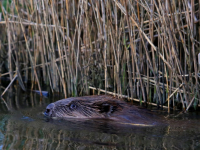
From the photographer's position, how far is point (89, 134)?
2867mm

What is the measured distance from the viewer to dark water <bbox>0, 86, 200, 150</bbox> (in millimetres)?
2537

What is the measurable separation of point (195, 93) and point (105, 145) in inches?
62.0

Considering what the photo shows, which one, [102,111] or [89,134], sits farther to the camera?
[102,111]

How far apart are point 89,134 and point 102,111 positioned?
0.57 metres

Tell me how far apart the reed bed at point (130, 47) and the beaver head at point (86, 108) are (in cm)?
54

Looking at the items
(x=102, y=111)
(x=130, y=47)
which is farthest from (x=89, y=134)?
(x=130, y=47)

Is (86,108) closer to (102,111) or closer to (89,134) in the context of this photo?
(102,111)

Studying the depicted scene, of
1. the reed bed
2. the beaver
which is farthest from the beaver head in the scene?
the reed bed

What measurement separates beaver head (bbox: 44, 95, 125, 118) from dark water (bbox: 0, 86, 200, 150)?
119 millimetres

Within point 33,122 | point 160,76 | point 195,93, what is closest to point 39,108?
point 33,122

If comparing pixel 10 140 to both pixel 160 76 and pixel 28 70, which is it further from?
pixel 28 70

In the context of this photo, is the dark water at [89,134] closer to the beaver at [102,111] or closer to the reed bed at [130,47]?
the beaver at [102,111]

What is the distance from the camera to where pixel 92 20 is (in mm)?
4020

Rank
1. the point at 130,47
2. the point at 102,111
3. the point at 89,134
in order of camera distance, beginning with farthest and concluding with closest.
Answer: the point at 130,47 → the point at 102,111 → the point at 89,134
